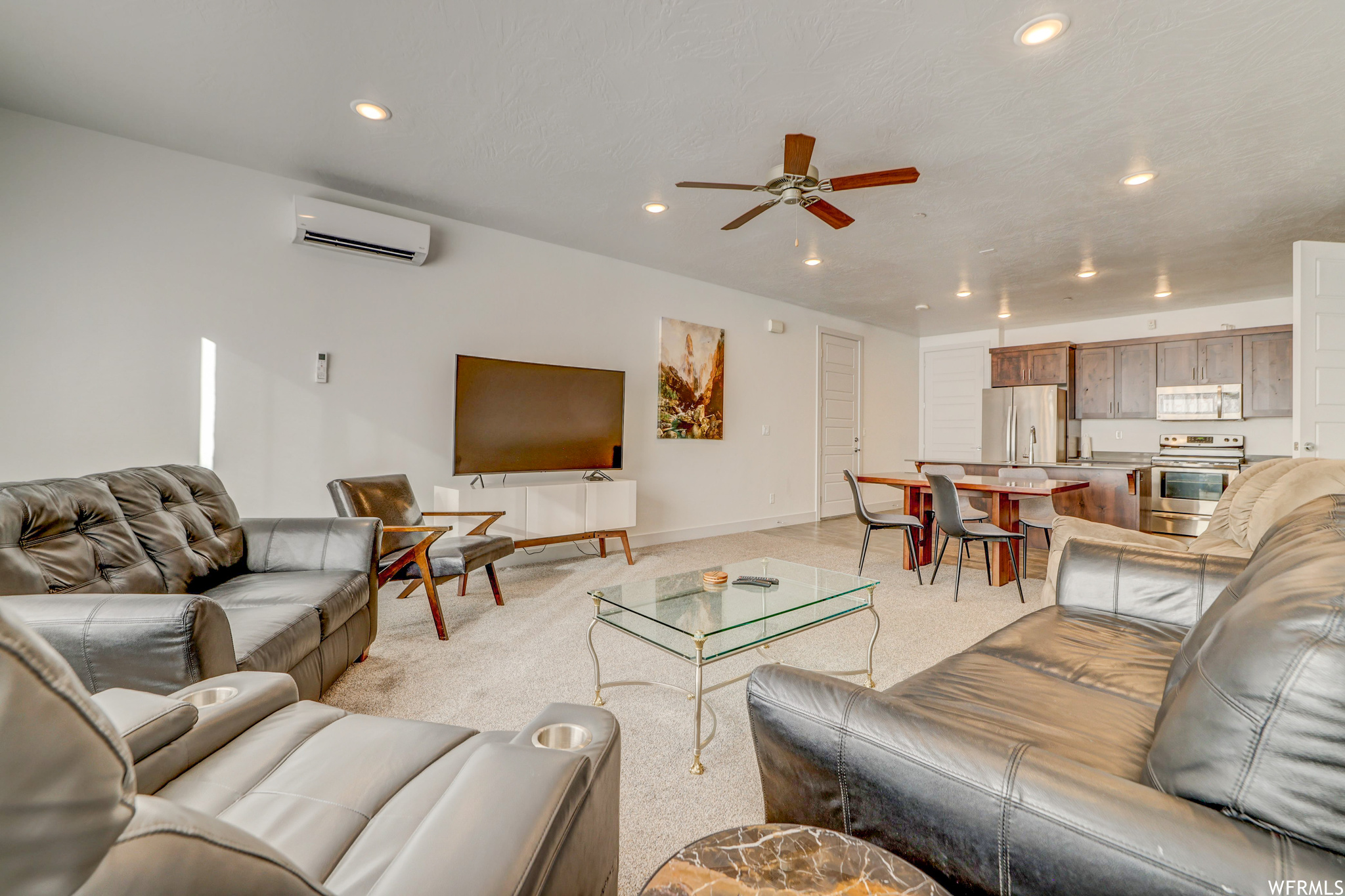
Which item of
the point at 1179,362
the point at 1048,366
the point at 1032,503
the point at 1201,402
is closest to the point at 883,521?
the point at 1032,503

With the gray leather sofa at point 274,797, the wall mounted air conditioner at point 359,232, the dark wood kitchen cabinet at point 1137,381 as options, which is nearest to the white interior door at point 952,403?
the dark wood kitchen cabinet at point 1137,381

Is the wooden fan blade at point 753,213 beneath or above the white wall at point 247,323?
above

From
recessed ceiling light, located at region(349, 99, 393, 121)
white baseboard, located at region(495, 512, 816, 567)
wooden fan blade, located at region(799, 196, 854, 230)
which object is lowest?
white baseboard, located at region(495, 512, 816, 567)

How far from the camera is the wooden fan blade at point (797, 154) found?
2.58 m

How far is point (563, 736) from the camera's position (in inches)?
36.8

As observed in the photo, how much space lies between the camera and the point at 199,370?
127 inches

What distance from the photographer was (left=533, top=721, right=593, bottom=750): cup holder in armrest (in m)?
0.91

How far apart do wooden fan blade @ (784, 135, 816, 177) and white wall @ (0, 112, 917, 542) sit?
8.02 ft

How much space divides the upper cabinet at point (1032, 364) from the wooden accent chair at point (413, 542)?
268 inches

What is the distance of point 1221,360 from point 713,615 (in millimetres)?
7139

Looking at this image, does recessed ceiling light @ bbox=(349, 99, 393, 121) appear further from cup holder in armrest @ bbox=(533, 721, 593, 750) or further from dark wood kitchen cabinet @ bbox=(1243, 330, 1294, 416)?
dark wood kitchen cabinet @ bbox=(1243, 330, 1294, 416)

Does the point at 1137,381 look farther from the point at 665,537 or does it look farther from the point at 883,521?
the point at 665,537

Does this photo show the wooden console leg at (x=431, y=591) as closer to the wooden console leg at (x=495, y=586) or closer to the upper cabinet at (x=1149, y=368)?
the wooden console leg at (x=495, y=586)

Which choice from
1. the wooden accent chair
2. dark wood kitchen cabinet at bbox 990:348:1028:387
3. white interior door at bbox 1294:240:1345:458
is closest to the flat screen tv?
the wooden accent chair
